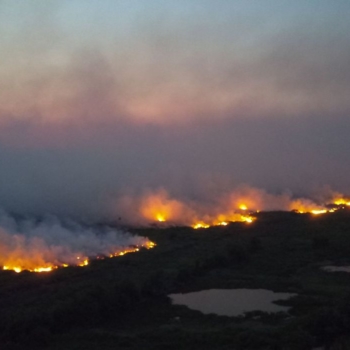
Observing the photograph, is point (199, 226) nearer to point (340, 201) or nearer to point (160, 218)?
point (160, 218)

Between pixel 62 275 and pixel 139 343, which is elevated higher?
pixel 62 275

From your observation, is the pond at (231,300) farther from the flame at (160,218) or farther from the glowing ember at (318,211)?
the glowing ember at (318,211)

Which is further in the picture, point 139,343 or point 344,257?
point 344,257

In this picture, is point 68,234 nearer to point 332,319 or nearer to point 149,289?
point 149,289

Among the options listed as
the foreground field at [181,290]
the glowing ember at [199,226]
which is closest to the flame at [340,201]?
the glowing ember at [199,226]

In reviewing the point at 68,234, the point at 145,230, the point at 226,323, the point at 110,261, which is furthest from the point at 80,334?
the point at 145,230

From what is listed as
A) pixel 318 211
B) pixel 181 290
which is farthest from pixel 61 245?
pixel 318 211

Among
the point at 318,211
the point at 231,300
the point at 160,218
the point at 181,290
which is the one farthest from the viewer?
the point at 318,211
